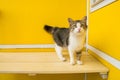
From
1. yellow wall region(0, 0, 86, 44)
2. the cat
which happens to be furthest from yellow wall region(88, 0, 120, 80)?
yellow wall region(0, 0, 86, 44)

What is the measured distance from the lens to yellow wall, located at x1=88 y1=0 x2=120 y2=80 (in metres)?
0.72

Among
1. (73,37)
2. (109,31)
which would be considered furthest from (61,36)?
(109,31)

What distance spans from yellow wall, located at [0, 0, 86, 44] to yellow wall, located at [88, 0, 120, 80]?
0.90 ft

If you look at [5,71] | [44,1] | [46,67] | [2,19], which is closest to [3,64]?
[5,71]

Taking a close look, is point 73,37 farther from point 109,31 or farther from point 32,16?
point 32,16

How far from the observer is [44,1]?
1275mm

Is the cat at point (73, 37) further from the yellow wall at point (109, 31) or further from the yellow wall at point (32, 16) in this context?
the yellow wall at point (32, 16)

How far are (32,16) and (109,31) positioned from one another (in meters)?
0.71

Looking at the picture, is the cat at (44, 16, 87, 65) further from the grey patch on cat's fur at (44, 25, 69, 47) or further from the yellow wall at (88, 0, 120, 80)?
the yellow wall at (88, 0, 120, 80)

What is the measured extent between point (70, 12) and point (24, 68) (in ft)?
2.24

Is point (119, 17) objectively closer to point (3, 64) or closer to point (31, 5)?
point (3, 64)

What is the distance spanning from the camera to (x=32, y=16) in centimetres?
129

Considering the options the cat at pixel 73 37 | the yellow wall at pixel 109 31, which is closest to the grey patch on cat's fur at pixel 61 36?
the cat at pixel 73 37

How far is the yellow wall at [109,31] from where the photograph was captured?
0.72 metres
